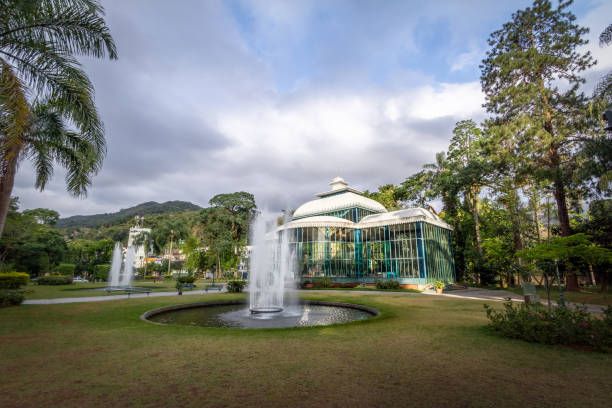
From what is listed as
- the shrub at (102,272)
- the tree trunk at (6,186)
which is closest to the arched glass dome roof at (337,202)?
the shrub at (102,272)

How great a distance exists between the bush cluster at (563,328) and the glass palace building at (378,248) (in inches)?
742

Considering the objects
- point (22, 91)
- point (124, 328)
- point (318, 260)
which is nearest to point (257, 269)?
point (124, 328)

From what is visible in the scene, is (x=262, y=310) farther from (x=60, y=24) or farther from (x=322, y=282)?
(x=322, y=282)

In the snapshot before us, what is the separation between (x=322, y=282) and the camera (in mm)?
26688

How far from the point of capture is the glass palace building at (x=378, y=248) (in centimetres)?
2606

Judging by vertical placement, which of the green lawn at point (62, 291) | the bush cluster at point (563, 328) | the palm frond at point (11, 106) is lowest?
the green lawn at point (62, 291)

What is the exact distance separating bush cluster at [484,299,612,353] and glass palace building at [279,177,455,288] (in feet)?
61.8

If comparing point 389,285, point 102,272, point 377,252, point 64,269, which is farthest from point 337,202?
point 64,269

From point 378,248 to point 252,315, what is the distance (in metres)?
19.2

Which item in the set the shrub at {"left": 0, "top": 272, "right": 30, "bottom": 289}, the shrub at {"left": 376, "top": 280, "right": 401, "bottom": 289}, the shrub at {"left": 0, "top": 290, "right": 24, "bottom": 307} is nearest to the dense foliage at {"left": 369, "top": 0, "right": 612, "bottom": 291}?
the shrub at {"left": 376, "top": 280, "right": 401, "bottom": 289}

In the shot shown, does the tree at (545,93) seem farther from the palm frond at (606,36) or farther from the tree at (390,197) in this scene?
the tree at (390,197)

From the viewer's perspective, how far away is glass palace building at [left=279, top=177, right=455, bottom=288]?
26.1 meters

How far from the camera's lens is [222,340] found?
6.96 m

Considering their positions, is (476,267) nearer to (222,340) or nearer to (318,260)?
(318,260)
